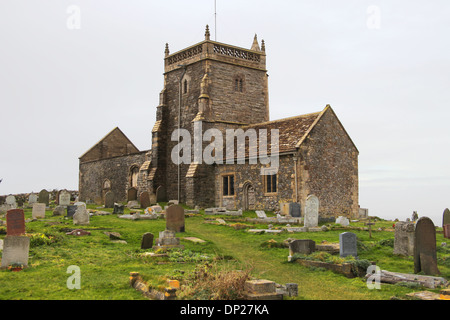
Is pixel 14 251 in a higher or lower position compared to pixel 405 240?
higher

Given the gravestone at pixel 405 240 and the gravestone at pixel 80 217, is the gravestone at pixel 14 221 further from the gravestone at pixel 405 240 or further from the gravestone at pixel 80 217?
the gravestone at pixel 405 240

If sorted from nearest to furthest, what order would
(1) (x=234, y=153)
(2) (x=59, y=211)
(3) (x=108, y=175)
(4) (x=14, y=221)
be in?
(4) (x=14, y=221) → (2) (x=59, y=211) → (1) (x=234, y=153) → (3) (x=108, y=175)

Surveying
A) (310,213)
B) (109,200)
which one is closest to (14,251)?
(310,213)

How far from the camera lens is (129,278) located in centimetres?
1038

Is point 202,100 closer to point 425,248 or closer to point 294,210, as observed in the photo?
point 294,210

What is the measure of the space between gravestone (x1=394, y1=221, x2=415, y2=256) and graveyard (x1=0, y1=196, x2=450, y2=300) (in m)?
0.09

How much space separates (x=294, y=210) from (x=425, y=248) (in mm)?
13228

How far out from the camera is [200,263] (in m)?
12.5

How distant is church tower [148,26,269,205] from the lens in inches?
1326

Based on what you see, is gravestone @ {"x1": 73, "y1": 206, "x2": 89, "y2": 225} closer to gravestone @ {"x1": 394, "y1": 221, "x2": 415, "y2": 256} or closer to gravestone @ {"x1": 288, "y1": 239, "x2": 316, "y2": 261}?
gravestone @ {"x1": 288, "y1": 239, "x2": 316, "y2": 261}

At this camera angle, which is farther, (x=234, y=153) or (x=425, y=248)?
(x=234, y=153)

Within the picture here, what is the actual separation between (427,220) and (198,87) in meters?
25.2
